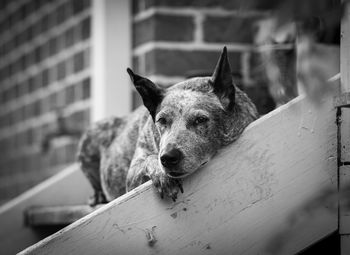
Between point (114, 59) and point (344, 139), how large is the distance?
7.08ft

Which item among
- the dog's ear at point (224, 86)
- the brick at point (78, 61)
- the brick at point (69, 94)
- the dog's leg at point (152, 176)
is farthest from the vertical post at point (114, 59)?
the dog's ear at point (224, 86)

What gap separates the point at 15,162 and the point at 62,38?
1422 mm

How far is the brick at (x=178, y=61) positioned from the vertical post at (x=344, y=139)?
5.34 ft

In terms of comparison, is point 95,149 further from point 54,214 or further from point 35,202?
point 35,202

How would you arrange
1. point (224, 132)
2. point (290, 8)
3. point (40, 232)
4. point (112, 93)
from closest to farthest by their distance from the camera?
point (290, 8)
point (224, 132)
point (40, 232)
point (112, 93)

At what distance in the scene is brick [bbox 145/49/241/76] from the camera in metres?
3.91

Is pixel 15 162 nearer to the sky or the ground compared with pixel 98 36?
nearer to the ground

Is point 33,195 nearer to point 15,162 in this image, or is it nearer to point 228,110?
point 228,110

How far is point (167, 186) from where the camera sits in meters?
2.34

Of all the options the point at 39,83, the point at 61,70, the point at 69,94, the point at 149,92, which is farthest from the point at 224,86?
the point at 39,83

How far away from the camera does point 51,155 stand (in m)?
5.11

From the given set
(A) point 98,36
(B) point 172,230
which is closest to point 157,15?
(A) point 98,36

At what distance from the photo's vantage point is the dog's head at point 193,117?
235 cm

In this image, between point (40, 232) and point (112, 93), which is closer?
point (40, 232)
